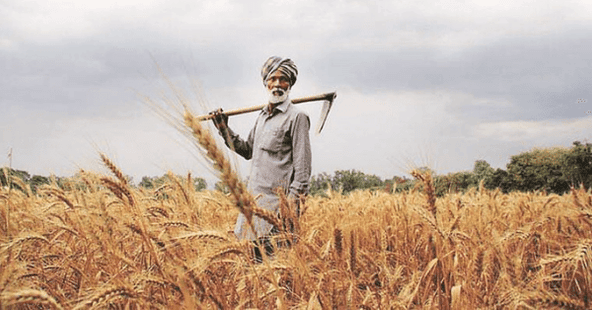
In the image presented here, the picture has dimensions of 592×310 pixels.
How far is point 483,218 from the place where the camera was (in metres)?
3.37

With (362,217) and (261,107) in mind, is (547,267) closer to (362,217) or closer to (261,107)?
(362,217)

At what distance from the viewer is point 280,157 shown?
2.98 metres

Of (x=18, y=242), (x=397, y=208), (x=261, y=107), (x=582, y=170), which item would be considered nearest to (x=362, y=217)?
(x=397, y=208)

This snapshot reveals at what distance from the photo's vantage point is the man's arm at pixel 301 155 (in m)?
2.79

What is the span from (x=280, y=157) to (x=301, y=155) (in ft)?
0.72

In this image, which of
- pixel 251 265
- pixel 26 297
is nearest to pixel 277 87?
pixel 251 265

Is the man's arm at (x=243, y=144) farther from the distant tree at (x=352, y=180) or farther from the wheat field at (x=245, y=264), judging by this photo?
the distant tree at (x=352, y=180)

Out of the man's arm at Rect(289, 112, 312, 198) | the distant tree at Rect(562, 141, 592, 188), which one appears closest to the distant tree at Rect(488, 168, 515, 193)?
the distant tree at Rect(562, 141, 592, 188)

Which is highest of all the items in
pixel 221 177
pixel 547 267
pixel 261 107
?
pixel 261 107

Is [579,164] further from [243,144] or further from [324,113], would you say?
[243,144]

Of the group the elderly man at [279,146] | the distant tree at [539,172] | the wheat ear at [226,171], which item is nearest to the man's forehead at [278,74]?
the elderly man at [279,146]

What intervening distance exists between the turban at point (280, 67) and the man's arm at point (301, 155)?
1.20 ft

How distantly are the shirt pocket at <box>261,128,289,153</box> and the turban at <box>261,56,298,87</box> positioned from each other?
41cm

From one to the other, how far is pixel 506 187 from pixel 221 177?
41.4ft
